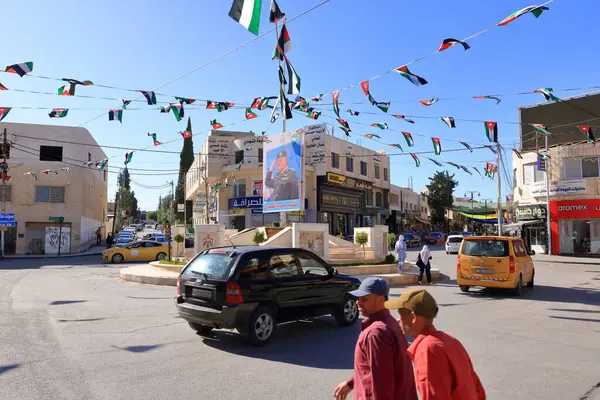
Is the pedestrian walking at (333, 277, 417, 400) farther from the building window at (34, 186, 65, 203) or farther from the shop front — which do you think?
the building window at (34, 186, 65, 203)

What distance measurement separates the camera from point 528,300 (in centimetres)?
1281

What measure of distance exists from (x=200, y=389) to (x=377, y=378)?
3.31m

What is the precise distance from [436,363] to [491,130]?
16.7 m

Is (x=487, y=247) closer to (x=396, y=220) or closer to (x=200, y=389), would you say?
(x=200, y=389)

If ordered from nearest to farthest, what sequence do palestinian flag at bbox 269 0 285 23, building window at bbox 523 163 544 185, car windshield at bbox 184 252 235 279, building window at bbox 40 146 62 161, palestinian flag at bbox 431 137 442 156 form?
1. car windshield at bbox 184 252 235 279
2. palestinian flag at bbox 269 0 285 23
3. palestinian flag at bbox 431 137 442 156
4. building window at bbox 523 163 544 185
5. building window at bbox 40 146 62 161

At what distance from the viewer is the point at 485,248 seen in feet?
45.2

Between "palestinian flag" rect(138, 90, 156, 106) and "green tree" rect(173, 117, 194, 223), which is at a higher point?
"green tree" rect(173, 117, 194, 223)

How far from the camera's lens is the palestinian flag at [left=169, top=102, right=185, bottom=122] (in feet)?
52.0

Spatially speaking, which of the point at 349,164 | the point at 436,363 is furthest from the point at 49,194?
the point at 436,363

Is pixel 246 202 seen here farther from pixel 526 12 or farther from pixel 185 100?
pixel 526 12

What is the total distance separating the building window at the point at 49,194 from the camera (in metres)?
38.1

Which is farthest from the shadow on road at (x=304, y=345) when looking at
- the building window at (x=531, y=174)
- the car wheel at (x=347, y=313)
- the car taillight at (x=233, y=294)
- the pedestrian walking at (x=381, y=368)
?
the building window at (x=531, y=174)

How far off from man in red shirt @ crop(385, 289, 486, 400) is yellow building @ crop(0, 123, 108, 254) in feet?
126

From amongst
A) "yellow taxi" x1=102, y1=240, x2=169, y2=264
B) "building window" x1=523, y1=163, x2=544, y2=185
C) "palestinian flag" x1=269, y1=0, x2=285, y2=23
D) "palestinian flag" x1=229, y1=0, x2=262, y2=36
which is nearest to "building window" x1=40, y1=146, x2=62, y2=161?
"yellow taxi" x1=102, y1=240, x2=169, y2=264
